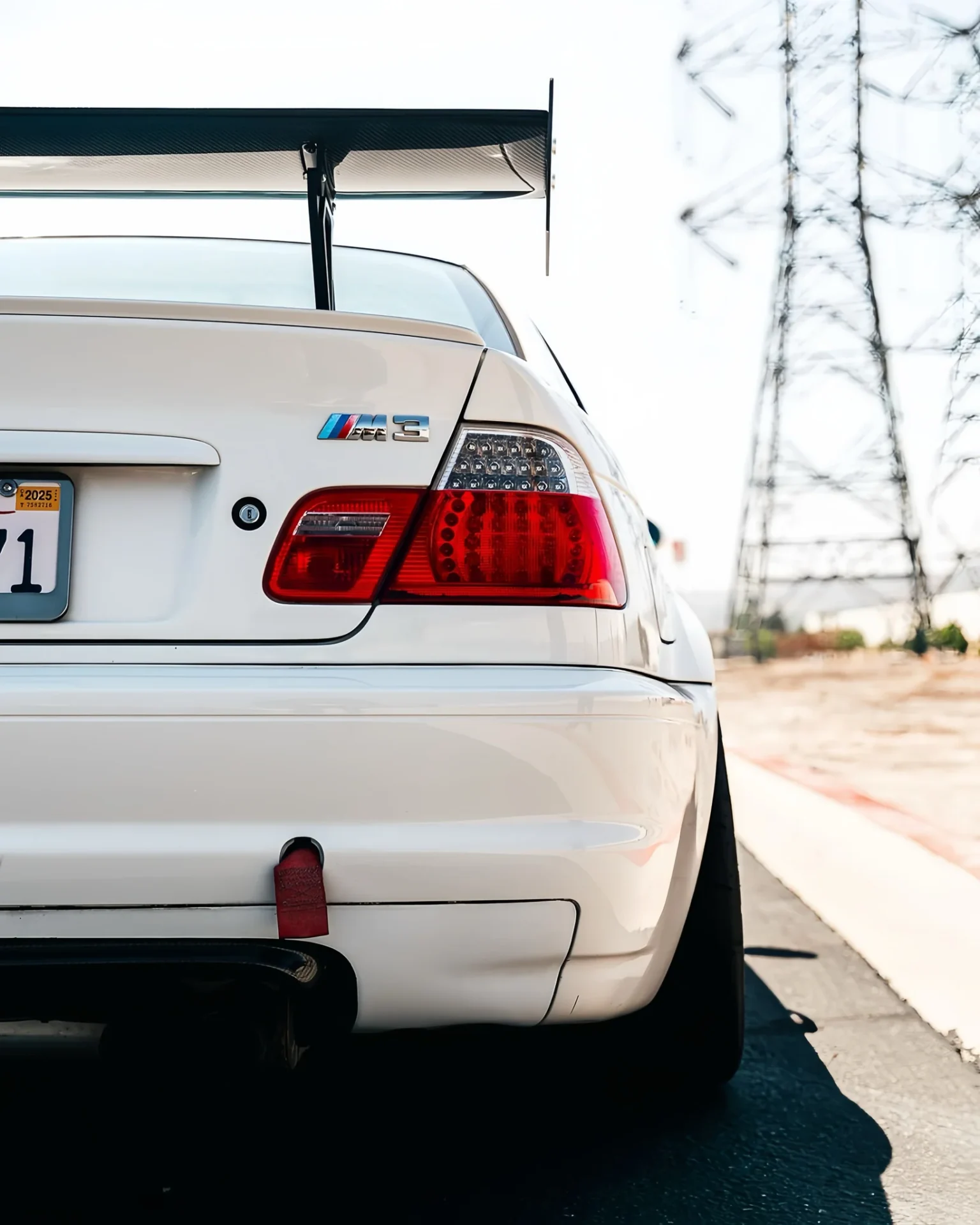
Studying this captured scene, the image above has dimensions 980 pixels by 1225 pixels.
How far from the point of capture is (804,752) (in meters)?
9.23

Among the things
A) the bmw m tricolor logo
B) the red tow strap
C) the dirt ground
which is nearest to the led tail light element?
the bmw m tricolor logo

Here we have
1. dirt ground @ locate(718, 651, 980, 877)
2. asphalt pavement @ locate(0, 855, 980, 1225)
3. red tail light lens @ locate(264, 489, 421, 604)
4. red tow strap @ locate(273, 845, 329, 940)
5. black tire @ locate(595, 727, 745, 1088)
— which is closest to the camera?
red tow strap @ locate(273, 845, 329, 940)

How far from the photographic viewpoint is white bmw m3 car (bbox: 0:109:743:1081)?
150 cm

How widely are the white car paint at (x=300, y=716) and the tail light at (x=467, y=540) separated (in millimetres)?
25

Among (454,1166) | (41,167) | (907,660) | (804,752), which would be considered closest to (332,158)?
(41,167)

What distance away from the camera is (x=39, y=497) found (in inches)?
62.0

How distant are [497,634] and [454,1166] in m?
0.98

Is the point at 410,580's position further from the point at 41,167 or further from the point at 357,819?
the point at 41,167

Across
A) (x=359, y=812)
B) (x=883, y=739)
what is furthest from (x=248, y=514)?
(x=883, y=739)

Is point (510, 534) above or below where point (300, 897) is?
above

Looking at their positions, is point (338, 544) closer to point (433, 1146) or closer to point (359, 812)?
point (359, 812)

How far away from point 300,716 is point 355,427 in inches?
15.8

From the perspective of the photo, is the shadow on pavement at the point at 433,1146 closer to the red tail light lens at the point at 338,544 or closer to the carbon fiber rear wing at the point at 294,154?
the red tail light lens at the point at 338,544

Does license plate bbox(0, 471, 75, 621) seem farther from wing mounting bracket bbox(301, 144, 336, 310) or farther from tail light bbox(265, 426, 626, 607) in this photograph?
wing mounting bracket bbox(301, 144, 336, 310)
